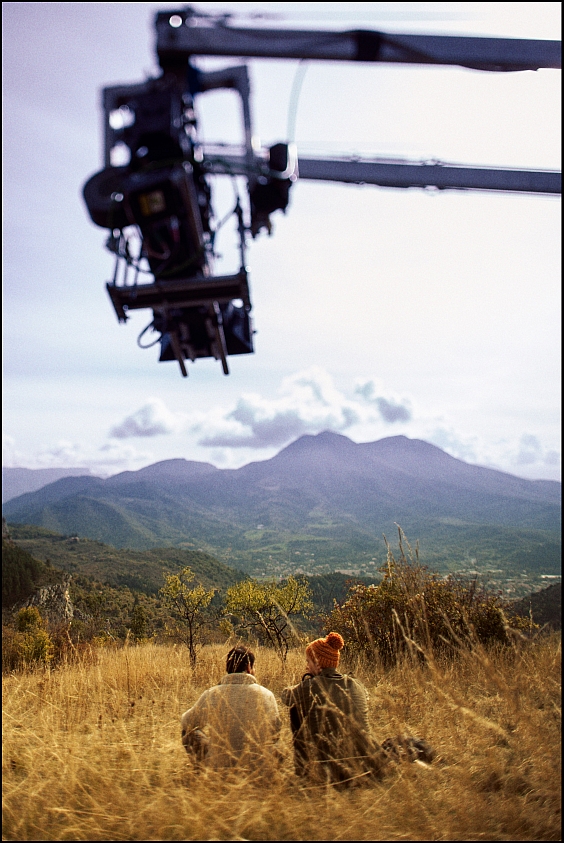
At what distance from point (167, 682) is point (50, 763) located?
145 inches

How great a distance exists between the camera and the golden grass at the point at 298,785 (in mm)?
2777

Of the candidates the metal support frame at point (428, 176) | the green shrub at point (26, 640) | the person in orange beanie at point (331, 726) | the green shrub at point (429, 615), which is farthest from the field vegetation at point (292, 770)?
the green shrub at point (26, 640)

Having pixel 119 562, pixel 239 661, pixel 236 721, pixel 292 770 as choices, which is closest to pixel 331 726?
pixel 292 770

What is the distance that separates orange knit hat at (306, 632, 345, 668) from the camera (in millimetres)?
3752

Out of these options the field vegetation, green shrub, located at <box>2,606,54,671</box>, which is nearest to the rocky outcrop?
green shrub, located at <box>2,606,54,671</box>

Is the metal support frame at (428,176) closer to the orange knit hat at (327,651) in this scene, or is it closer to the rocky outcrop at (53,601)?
the orange knit hat at (327,651)

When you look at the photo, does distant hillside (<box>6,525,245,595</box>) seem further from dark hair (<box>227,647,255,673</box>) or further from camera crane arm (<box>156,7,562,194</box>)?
camera crane arm (<box>156,7,562,194</box>)

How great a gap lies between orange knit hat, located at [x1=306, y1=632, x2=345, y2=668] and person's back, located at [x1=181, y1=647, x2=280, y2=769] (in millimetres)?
477

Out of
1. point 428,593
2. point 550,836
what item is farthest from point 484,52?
point 428,593

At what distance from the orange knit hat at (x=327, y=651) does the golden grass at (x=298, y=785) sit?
530mm

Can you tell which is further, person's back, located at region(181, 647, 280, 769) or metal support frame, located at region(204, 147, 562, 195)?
metal support frame, located at region(204, 147, 562, 195)

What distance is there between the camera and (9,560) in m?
80.6

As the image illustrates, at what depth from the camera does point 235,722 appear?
3496 mm

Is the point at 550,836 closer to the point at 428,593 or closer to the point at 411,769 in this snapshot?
the point at 411,769
